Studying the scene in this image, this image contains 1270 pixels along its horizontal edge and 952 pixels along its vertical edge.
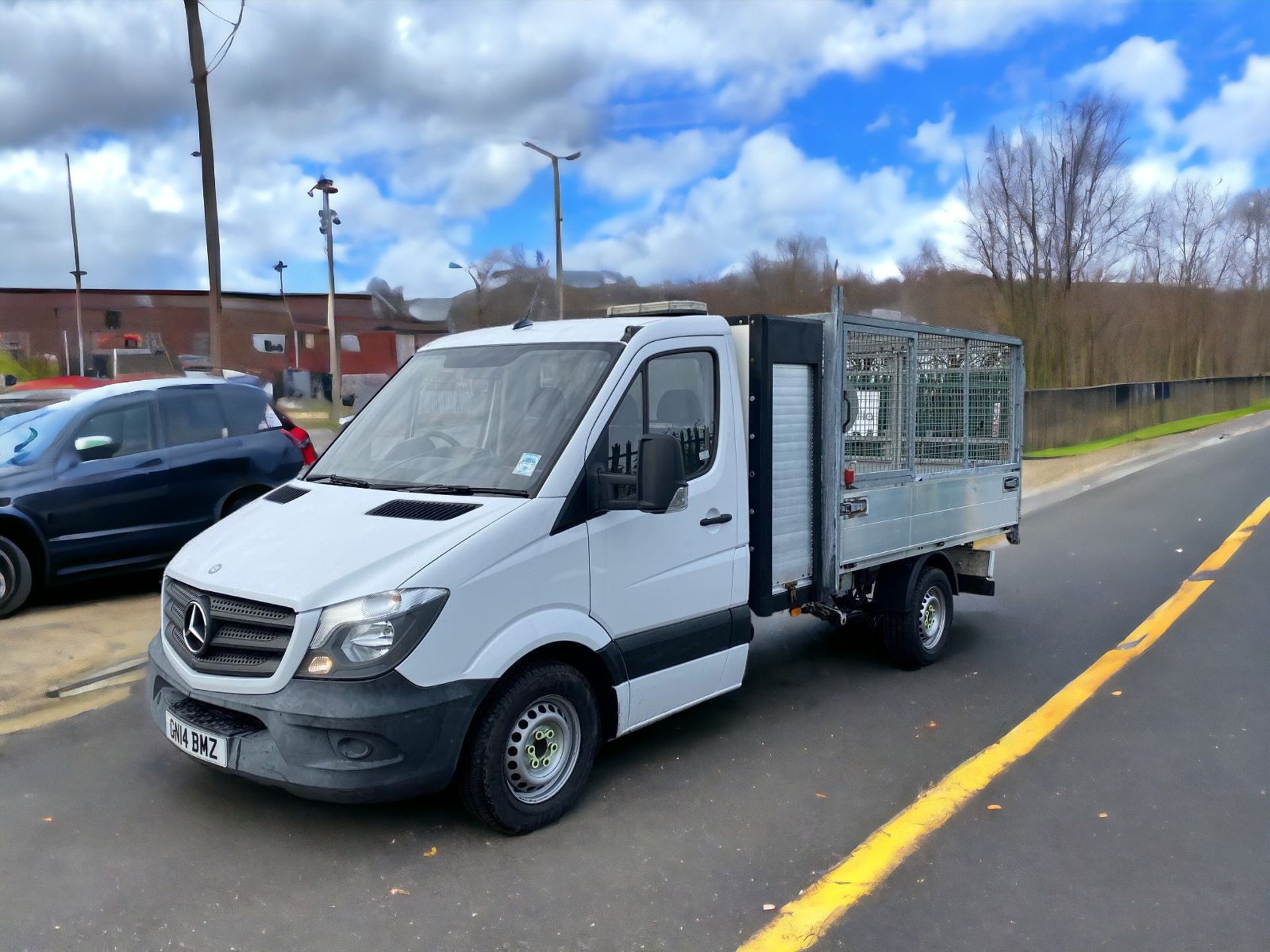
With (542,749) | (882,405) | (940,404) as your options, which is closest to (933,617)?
(940,404)

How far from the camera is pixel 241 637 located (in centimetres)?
394

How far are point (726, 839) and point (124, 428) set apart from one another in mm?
6612

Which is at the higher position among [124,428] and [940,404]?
[940,404]

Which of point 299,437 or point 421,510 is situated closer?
point 421,510

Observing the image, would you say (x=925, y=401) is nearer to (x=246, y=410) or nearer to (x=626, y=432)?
(x=626, y=432)

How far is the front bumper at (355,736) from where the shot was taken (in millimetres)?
3707

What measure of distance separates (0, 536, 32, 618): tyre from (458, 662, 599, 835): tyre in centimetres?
531

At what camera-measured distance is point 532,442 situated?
14.7 ft

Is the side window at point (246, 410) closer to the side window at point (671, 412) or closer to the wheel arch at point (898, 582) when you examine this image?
the side window at point (671, 412)

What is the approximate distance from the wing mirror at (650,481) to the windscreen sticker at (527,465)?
0.27 m

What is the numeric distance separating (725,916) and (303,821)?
1.88 meters

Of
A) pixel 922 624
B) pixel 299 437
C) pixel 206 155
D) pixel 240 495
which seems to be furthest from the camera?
pixel 206 155

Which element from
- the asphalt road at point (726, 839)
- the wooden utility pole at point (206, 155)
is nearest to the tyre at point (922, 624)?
the asphalt road at point (726, 839)

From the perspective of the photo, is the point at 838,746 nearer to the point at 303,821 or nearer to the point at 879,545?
the point at 879,545
